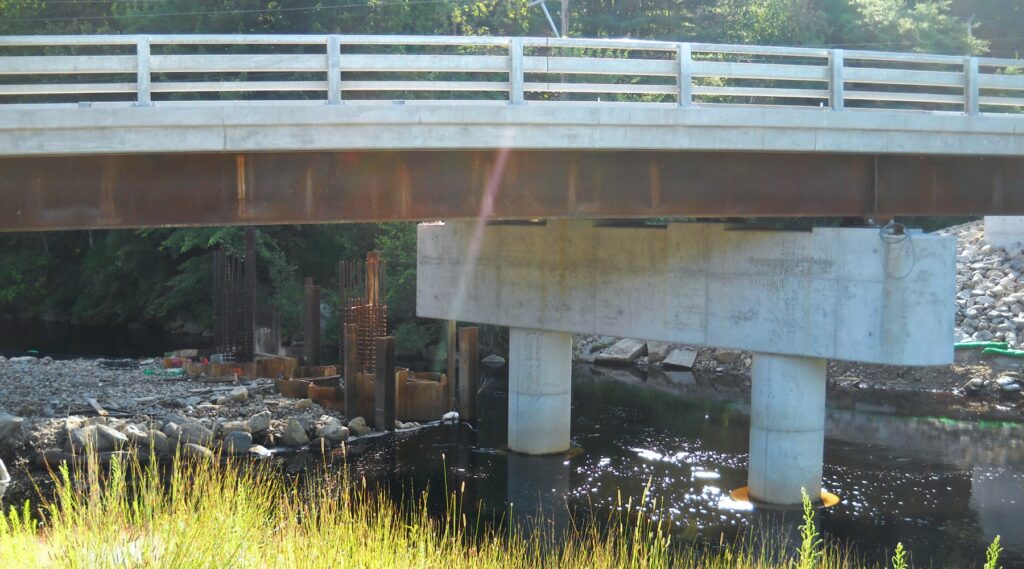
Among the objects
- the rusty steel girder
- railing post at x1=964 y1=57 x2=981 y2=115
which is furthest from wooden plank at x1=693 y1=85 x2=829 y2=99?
railing post at x1=964 y1=57 x2=981 y2=115

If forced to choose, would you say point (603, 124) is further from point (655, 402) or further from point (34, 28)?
point (34, 28)

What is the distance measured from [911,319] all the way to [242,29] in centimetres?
2902

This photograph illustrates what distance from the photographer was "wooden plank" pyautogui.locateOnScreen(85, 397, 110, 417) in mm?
21703

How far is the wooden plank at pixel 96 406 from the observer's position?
21703 mm

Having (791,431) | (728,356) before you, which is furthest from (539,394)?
(728,356)

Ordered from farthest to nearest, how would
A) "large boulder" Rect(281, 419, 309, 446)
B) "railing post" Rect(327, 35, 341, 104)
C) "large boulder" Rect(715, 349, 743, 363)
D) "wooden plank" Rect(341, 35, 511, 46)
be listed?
"large boulder" Rect(715, 349, 743, 363) < "large boulder" Rect(281, 419, 309, 446) < "railing post" Rect(327, 35, 341, 104) < "wooden plank" Rect(341, 35, 511, 46)

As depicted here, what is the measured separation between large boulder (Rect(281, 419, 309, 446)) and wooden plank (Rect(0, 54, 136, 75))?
967 cm

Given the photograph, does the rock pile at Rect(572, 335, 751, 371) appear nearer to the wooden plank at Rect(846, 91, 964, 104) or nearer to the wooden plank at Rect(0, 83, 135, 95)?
the wooden plank at Rect(846, 91, 964, 104)

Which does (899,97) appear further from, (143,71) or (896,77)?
(143,71)

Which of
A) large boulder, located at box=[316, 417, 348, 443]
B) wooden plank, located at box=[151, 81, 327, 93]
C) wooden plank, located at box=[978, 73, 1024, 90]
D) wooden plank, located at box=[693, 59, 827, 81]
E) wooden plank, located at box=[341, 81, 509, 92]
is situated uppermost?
wooden plank, located at box=[978, 73, 1024, 90]

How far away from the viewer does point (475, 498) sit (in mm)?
17000

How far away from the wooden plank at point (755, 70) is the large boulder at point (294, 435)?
1077 centimetres

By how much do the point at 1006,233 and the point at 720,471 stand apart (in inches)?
841

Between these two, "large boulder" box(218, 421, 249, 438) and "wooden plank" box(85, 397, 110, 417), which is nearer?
"large boulder" box(218, 421, 249, 438)
